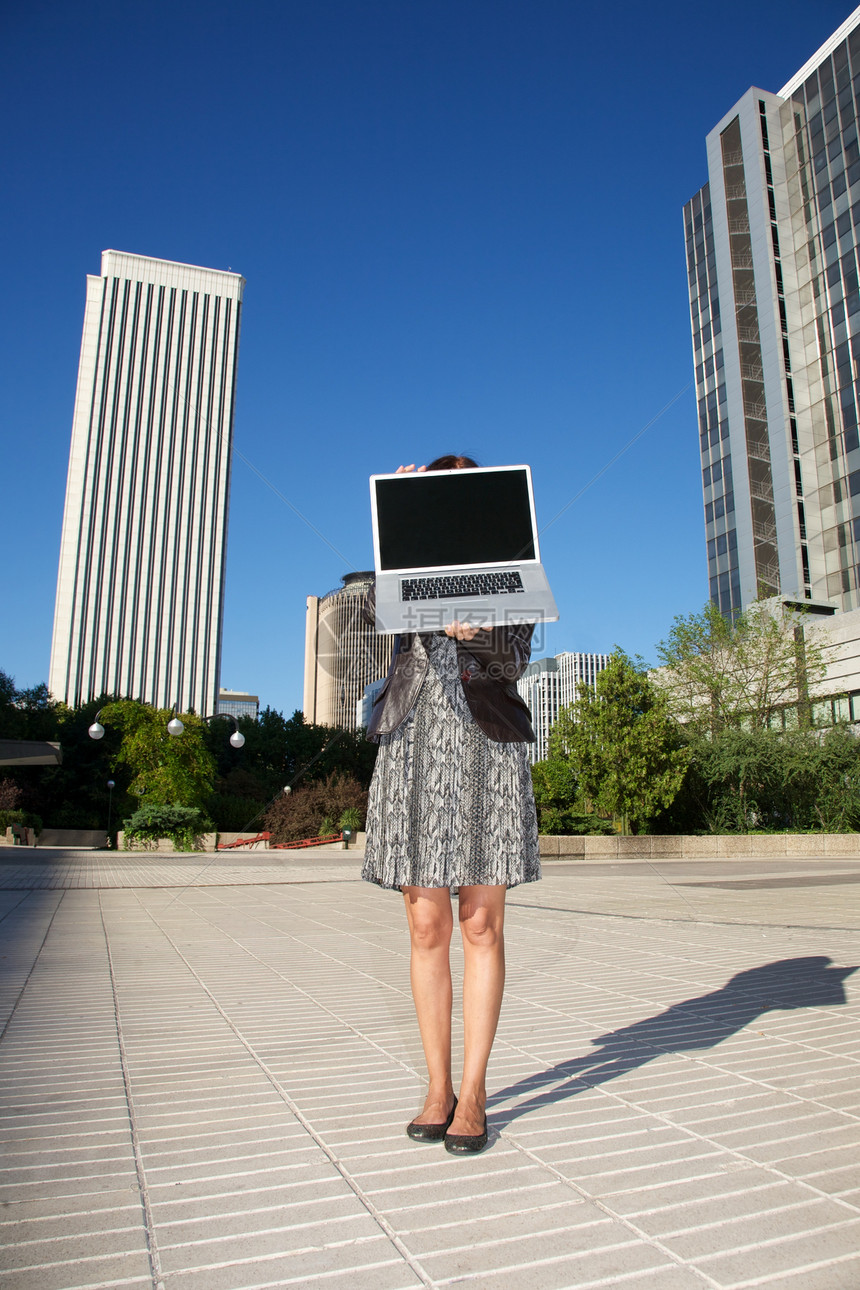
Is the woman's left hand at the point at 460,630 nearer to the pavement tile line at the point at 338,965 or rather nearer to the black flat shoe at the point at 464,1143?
the black flat shoe at the point at 464,1143

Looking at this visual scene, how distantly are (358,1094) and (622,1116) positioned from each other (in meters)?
0.87

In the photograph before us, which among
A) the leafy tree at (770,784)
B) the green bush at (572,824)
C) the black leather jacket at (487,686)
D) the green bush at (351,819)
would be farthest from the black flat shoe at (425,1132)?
the green bush at (351,819)

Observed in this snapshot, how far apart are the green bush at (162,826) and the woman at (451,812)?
26.1m

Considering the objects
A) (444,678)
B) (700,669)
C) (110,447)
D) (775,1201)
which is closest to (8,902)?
(444,678)

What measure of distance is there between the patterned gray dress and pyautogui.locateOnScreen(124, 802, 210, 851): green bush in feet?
85.5

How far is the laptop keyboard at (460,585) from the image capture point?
273 centimetres

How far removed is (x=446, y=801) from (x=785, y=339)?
185 feet

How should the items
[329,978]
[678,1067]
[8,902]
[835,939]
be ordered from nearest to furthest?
[678,1067] < [329,978] < [835,939] < [8,902]

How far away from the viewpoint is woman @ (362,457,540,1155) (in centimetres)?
250

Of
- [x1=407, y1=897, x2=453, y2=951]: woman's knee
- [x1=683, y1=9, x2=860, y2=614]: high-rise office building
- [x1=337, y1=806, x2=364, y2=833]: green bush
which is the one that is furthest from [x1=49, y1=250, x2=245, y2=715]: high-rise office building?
[x1=407, y1=897, x2=453, y2=951]: woman's knee

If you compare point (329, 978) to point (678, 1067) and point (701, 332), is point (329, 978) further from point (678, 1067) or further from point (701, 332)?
point (701, 332)

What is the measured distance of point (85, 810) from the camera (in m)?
45.6

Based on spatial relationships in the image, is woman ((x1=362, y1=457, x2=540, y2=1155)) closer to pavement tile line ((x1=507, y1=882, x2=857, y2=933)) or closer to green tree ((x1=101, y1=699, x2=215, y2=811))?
pavement tile line ((x1=507, y1=882, x2=857, y2=933))

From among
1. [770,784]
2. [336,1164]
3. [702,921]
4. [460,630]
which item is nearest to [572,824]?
[770,784]
